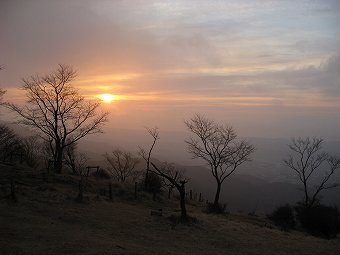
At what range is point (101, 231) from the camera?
61.6ft

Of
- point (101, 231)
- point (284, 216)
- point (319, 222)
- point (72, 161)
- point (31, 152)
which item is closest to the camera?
point (101, 231)

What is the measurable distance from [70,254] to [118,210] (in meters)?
10.3

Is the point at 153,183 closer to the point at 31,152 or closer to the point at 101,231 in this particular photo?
the point at 101,231

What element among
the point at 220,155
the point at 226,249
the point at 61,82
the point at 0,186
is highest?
the point at 61,82

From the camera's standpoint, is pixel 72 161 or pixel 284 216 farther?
pixel 72 161

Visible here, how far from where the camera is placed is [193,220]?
2402 centimetres

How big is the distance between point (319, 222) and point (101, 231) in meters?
25.5

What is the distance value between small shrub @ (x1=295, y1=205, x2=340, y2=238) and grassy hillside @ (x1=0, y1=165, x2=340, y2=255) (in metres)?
9.60

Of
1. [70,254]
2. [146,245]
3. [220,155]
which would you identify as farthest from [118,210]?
[220,155]

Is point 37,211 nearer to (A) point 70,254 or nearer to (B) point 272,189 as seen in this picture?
(A) point 70,254

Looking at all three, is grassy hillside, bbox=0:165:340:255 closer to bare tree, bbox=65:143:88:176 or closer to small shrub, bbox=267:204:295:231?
small shrub, bbox=267:204:295:231

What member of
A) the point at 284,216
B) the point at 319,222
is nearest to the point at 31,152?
the point at 284,216

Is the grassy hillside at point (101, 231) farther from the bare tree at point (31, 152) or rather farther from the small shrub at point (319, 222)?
the bare tree at point (31, 152)

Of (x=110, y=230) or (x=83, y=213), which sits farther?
(x=83, y=213)
